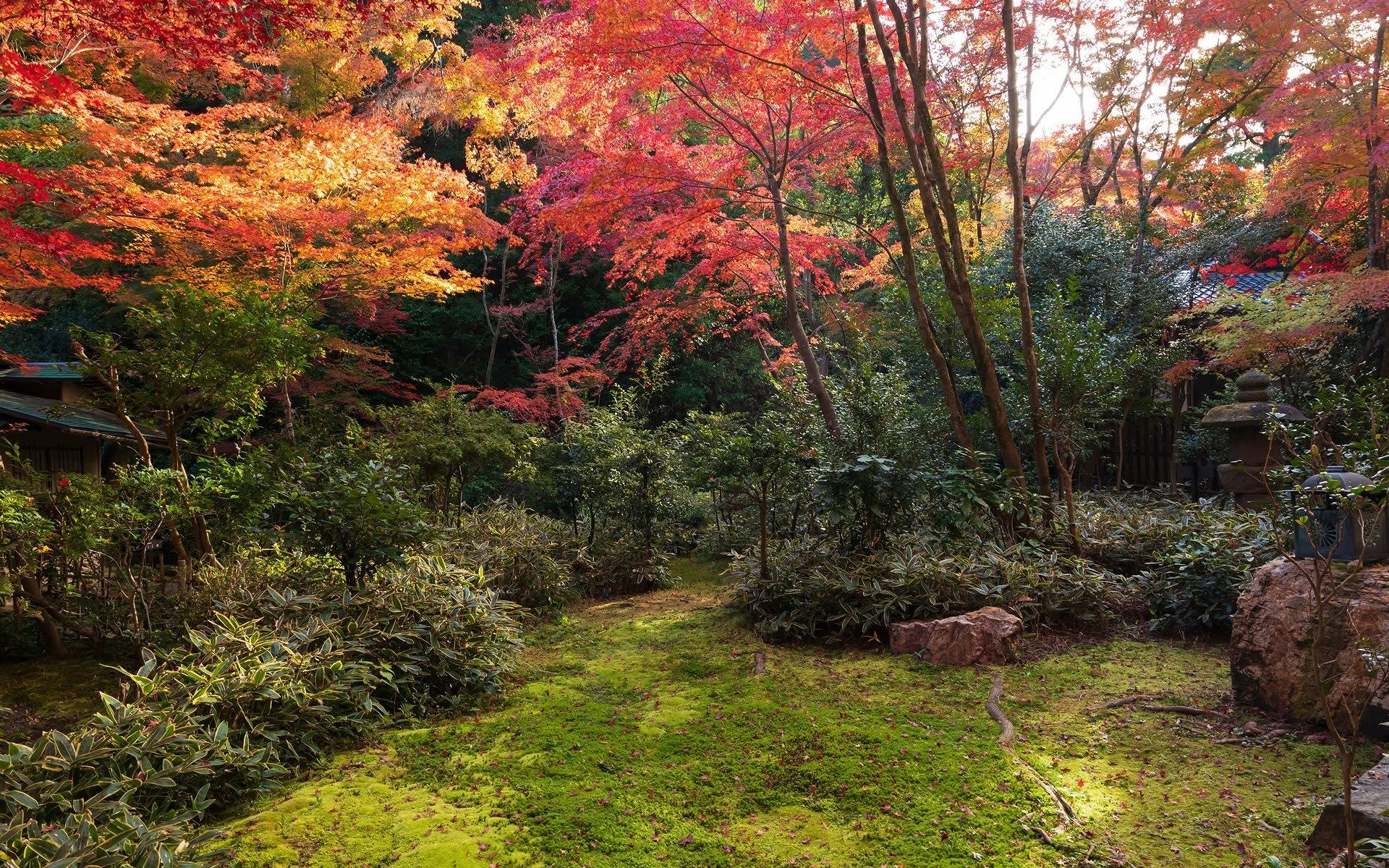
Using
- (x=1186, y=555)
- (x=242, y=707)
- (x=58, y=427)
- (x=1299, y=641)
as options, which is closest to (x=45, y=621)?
(x=242, y=707)

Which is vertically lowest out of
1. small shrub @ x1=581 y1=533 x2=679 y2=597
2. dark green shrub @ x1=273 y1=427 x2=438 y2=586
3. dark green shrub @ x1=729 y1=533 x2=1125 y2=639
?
small shrub @ x1=581 y1=533 x2=679 y2=597

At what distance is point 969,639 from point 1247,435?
3.17m

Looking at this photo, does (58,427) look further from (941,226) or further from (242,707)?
(941,226)

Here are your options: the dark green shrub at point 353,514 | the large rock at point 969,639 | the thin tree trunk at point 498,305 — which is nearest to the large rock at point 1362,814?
the large rock at point 969,639

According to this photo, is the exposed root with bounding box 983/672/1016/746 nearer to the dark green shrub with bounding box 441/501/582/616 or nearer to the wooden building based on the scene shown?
the dark green shrub with bounding box 441/501/582/616

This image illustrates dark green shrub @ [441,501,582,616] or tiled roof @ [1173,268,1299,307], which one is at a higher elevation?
tiled roof @ [1173,268,1299,307]

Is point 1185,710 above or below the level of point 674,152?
below

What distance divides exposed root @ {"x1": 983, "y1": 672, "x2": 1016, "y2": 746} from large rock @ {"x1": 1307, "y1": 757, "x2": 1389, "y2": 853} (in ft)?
4.02

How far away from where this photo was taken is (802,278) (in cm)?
1309

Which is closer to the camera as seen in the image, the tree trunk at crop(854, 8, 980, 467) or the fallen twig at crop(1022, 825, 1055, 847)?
the fallen twig at crop(1022, 825, 1055, 847)

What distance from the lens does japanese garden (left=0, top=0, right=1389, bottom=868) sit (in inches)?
128

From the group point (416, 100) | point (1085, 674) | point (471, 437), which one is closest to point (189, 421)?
point (471, 437)

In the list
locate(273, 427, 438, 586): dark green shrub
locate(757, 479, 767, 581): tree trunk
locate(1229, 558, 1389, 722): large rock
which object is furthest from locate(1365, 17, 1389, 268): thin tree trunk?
locate(273, 427, 438, 586): dark green shrub

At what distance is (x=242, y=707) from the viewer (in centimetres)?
364
